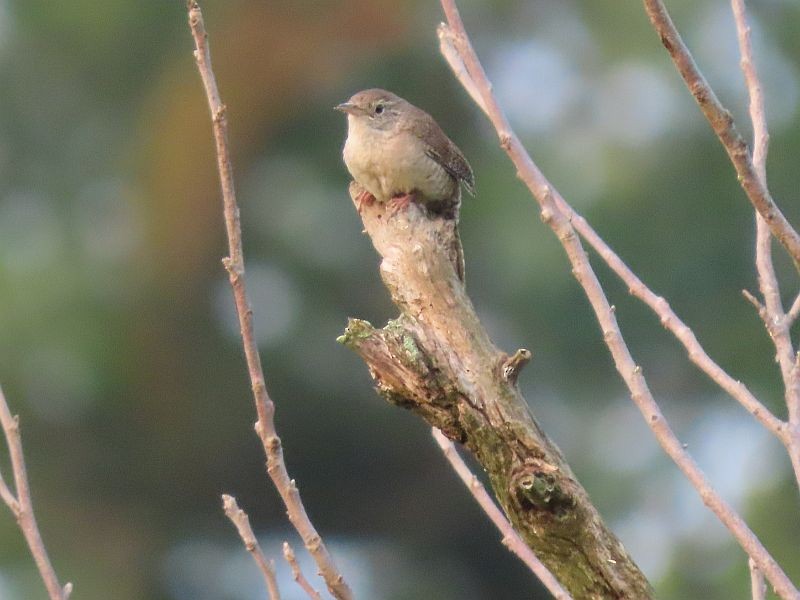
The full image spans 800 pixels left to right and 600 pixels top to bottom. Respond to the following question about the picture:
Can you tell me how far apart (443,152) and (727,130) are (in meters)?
3.24

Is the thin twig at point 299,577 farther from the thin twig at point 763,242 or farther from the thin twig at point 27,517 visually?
the thin twig at point 763,242

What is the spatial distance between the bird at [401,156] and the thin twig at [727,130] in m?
2.52

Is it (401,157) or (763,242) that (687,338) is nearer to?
(763,242)

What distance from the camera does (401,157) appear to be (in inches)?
193

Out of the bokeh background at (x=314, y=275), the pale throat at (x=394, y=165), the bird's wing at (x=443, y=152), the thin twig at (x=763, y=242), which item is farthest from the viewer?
the bokeh background at (x=314, y=275)

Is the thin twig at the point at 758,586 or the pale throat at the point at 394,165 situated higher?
the pale throat at the point at 394,165

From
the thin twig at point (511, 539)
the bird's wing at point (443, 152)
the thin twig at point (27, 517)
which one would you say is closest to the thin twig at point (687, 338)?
the thin twig at point (511, 539)

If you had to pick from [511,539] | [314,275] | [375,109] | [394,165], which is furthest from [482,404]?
[314,275]

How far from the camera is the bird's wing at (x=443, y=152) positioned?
512 cm

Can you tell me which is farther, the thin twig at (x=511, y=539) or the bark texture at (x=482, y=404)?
the bark texture at (x=482, y=404)

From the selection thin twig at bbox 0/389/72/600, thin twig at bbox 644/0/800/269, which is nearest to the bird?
thin twig at bbox 0/389/72/600

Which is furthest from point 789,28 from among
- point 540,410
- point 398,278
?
point 398,278

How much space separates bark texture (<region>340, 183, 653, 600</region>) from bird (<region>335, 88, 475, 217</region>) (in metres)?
1.47

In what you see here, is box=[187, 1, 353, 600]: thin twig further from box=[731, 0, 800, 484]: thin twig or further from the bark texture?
box=[731, 0, 800, 484]: thin twig
